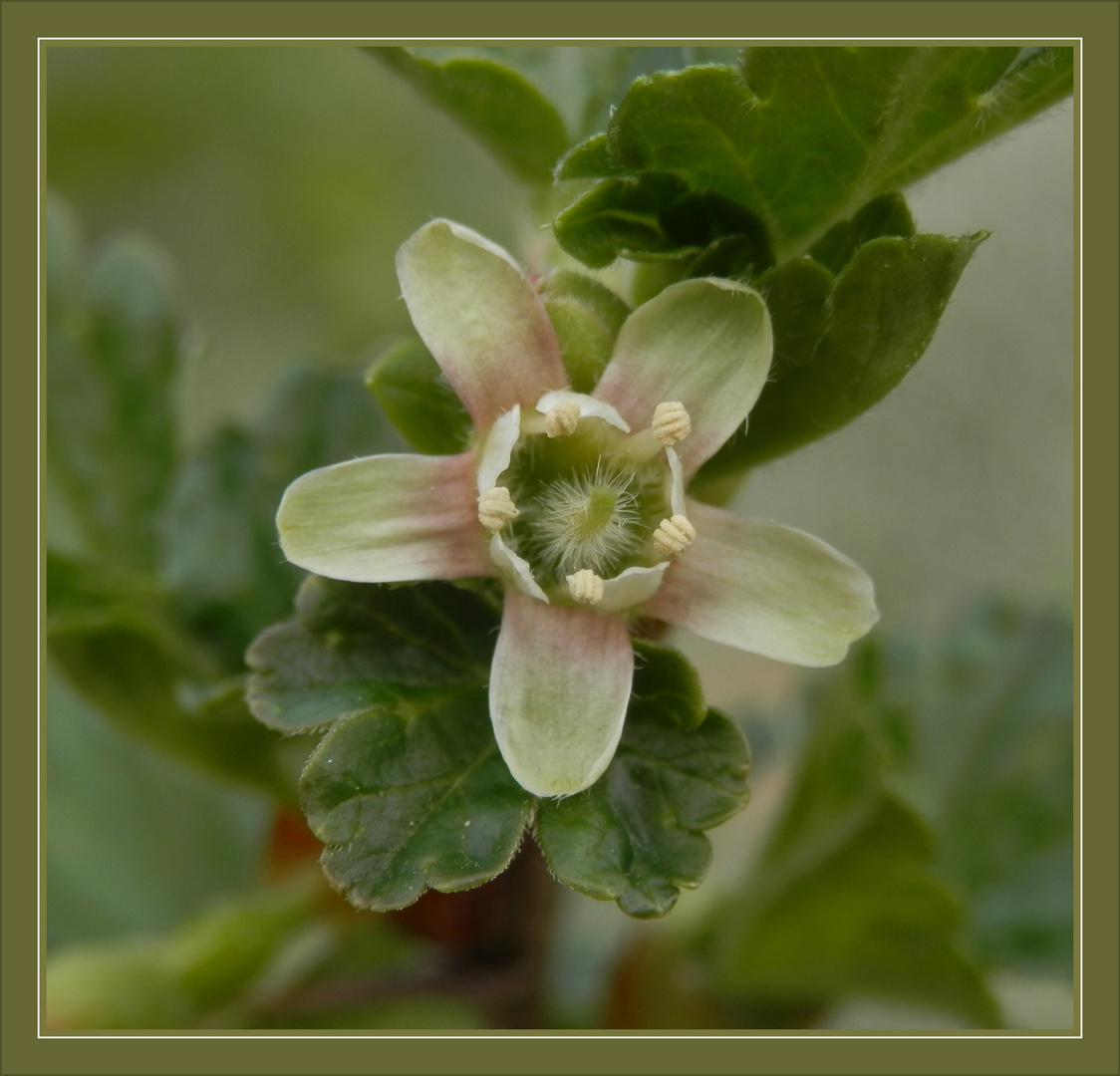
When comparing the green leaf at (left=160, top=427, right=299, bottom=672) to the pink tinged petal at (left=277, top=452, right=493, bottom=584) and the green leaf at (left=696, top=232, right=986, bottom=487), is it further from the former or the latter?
the green leaf at (left=696, top=232, right=986, bottom=487)

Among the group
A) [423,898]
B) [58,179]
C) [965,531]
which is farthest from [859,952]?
[58,179]

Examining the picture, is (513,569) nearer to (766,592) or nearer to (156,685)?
(766,592)

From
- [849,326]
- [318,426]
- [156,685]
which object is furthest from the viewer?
[318,426]

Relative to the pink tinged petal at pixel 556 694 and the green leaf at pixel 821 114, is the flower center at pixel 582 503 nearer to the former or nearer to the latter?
the pink tinged petal at pixel 556 694

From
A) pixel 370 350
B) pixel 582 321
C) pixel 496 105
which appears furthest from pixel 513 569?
pixel 370 350

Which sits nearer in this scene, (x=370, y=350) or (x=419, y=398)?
(x=419, y=398)

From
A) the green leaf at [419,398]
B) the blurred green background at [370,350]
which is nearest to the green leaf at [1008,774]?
the blurred green background at [370,350]

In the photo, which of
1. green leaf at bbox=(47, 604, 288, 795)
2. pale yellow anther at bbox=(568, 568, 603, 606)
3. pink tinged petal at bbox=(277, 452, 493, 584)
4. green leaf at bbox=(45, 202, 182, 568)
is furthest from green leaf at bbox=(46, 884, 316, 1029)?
pale yellow anther at bbox=(568, 568, 603, 606)
